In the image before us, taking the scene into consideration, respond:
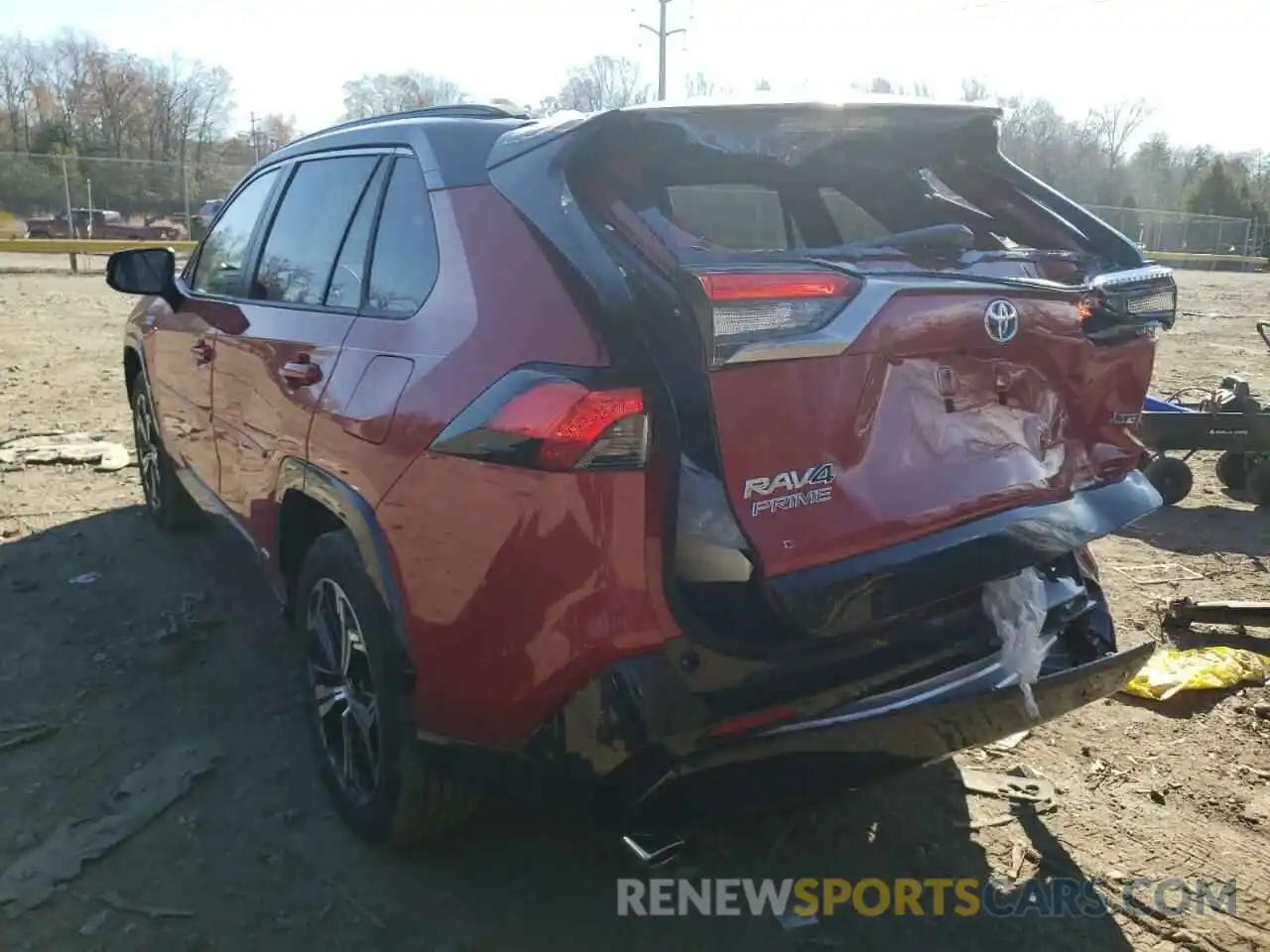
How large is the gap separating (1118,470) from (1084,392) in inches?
11.2

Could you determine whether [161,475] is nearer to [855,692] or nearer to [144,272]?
[144,272]

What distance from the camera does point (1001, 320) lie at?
8.07 ft

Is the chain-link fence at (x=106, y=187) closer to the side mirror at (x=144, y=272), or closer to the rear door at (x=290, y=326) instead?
the side mirror at (x=144, y=272)

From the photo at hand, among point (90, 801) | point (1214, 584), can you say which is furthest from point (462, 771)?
point (1214, 584)

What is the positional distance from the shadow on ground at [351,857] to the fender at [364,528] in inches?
23.0

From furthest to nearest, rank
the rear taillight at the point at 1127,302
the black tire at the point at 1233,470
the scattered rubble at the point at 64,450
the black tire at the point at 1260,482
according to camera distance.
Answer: the scattered rubble at the point at 64,450 < the black tire at the point at 1233,470 < the black tire at the point at 1260,482 < the rear taillight at the point at 1127,302

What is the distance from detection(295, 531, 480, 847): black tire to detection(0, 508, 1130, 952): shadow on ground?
0.16 m

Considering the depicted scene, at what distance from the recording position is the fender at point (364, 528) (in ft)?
8.43

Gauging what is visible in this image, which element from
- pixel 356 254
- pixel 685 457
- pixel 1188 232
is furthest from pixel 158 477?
pixel 1188 232

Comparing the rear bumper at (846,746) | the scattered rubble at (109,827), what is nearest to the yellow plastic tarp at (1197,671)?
the rear bumper at (846,746)

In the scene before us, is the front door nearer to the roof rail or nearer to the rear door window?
the rear door window

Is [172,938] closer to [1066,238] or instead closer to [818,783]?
[818,783]

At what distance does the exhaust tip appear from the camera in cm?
230

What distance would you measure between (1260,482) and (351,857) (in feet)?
19.2
